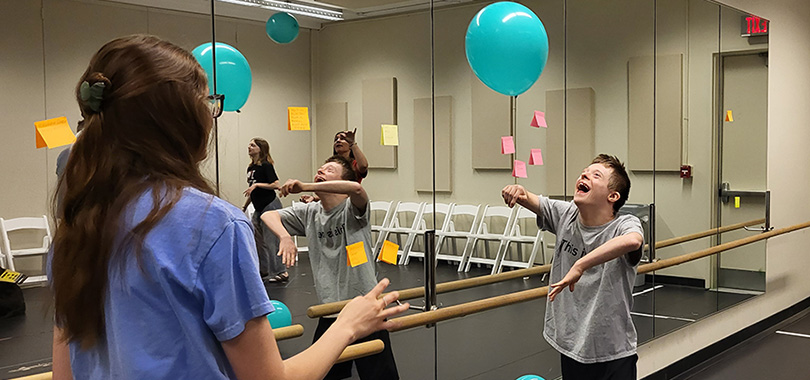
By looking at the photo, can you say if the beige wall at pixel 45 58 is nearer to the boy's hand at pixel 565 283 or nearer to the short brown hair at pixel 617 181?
the boy's hand at pixel 565 283

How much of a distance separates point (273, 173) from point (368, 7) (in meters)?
0.84

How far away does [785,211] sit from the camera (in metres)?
5.92

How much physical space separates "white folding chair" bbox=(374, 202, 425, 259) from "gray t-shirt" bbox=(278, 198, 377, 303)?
0.10 meters

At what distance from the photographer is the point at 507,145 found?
11.9ft

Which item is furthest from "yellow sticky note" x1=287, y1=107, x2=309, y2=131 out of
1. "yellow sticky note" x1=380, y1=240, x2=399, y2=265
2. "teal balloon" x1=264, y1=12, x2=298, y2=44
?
"yellow sticky note" x1=380, y1=240, x2=399, y2=265

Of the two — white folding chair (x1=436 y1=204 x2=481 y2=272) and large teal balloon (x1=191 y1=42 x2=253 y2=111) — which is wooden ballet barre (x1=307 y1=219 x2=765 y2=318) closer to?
white folding chair (x1=436 y1=204 x2=481 y2=272)

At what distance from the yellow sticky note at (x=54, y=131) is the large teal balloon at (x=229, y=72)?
45cm

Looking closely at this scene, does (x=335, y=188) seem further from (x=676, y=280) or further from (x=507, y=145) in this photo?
(x=676, y=280)

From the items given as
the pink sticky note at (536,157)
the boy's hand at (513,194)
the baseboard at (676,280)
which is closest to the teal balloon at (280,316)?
the boy's hand at (513,194)

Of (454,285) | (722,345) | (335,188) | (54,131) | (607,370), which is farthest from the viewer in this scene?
(722,345)

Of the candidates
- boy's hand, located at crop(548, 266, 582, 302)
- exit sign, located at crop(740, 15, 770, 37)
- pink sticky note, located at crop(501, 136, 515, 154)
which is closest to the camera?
boy's hand, located at crop(548, 266, 582, 302)

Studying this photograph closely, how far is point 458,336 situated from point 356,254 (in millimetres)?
890

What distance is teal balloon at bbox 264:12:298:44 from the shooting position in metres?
2.54

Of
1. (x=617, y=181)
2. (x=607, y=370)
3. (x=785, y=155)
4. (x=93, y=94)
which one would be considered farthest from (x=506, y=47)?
(x=785, y=155)
